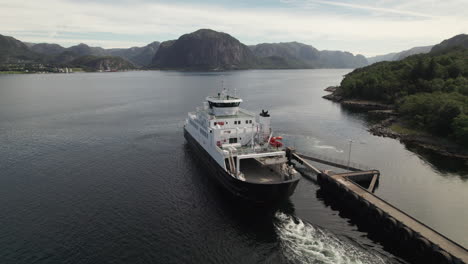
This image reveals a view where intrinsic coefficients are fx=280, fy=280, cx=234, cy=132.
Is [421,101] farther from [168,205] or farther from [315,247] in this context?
[168,205]

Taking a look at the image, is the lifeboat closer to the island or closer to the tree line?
the island

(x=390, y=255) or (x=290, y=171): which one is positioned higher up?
(x=290, y=171)

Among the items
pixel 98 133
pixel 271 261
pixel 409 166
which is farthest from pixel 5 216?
pixel 409 166

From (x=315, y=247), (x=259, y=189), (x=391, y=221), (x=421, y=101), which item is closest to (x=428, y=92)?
(x=421, y=101)

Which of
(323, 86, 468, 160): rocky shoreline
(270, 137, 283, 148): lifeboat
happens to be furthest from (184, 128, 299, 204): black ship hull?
(323, 86, 468, 160): rocky shoreline

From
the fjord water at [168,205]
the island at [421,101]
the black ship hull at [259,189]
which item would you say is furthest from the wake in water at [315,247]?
the island at [421,101]

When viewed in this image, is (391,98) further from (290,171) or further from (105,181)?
(105,181)
